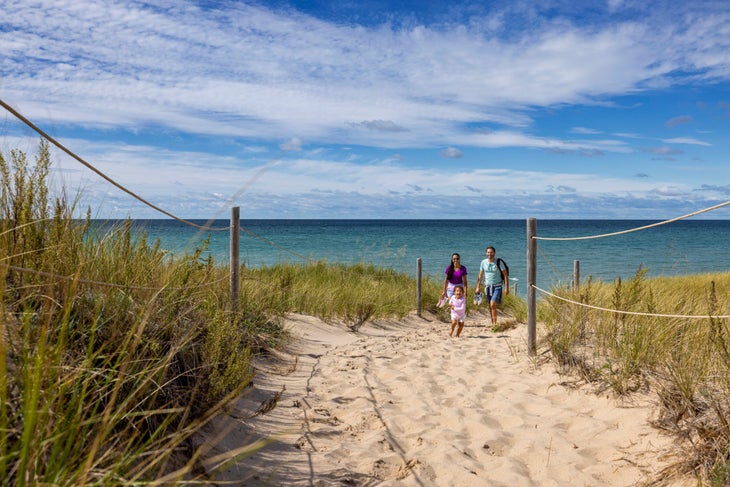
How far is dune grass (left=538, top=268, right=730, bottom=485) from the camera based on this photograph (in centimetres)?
329

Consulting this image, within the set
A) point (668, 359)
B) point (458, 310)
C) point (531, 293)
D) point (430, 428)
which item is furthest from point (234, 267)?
point (668, 359)

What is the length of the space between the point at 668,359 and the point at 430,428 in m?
1.83

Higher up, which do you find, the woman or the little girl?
the woman

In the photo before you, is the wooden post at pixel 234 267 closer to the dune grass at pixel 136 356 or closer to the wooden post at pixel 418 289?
the dune grass at pixel 136 356

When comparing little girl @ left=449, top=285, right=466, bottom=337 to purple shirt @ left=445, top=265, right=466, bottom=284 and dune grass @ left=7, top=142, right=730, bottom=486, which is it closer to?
purple shirt @ left=445, top=265, right=466, bottom=284

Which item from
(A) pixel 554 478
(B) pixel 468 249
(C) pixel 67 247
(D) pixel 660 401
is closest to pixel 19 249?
(C) pixel 67 247

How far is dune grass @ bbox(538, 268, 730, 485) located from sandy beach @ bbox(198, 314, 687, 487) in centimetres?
17

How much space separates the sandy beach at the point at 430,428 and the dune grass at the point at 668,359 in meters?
0.17

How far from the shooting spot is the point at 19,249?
137 inches

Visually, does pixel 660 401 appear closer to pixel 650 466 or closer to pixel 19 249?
pixel 650 466

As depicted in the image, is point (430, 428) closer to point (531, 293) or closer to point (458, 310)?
point (531, 293)

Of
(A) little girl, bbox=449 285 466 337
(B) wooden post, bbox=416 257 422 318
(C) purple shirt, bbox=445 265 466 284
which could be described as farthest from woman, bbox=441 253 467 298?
(B) wooden post, bbox=416 257 422 318

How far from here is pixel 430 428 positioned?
4273 mm

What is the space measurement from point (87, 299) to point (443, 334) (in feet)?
21.6
